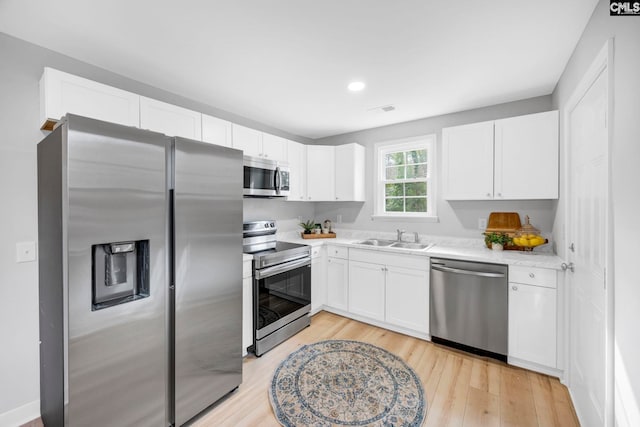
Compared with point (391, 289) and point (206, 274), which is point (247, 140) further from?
point (391, 289)

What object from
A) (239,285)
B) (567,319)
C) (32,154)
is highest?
(32,154)

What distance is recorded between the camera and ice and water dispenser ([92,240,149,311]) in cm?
134

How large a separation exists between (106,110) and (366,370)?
287cm

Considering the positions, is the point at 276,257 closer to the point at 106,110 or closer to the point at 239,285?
the point at 239,285

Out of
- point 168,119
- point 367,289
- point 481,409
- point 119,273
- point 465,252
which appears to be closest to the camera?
point 119,273

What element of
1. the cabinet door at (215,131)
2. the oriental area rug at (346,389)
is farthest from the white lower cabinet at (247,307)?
the cabinet door at (215,131)

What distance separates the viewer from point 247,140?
289 cm

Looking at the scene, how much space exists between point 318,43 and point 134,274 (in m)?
1.85

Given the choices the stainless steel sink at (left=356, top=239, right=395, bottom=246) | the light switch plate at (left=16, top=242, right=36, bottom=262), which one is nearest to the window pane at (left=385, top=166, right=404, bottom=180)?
Answer: the stainless steel sink at (left=356, top=239, right=395, bottom=246)

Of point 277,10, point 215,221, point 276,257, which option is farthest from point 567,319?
point 277,10

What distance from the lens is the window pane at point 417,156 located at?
11.4ft

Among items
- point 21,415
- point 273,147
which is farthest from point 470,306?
point 21,415

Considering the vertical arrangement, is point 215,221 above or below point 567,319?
above

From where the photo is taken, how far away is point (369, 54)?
194 centimetres
